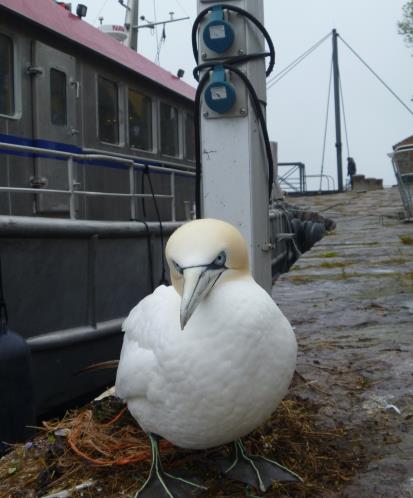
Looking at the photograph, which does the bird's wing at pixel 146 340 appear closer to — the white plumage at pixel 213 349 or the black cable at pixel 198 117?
the white plumage at pixel 213 349

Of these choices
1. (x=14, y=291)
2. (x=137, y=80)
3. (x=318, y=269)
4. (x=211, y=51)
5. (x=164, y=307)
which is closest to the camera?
(x=164, y=307)

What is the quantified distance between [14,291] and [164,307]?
2.83 m

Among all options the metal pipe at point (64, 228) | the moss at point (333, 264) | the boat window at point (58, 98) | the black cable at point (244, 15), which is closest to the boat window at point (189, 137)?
the boat window at point (58, 98)

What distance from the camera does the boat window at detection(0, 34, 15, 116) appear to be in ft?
18.4

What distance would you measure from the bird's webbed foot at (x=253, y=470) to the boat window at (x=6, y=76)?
174 inches

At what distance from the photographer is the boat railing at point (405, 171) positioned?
924cm

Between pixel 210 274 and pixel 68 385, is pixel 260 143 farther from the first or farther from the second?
pixel 68 385

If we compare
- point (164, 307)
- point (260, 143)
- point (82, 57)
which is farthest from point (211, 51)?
point (82, 57)

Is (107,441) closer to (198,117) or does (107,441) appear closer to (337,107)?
(198,117)

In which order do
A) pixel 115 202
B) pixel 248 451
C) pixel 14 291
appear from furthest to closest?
pixel 115 202 < pixel 14 291 < pixel 248 451

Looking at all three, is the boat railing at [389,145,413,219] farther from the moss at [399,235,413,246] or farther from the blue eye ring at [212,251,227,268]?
the blue eye ring at [212,251,227,268]

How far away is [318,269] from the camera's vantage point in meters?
5.41

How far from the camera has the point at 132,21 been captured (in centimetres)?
1148

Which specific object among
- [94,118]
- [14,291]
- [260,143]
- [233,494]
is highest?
[94,118]
